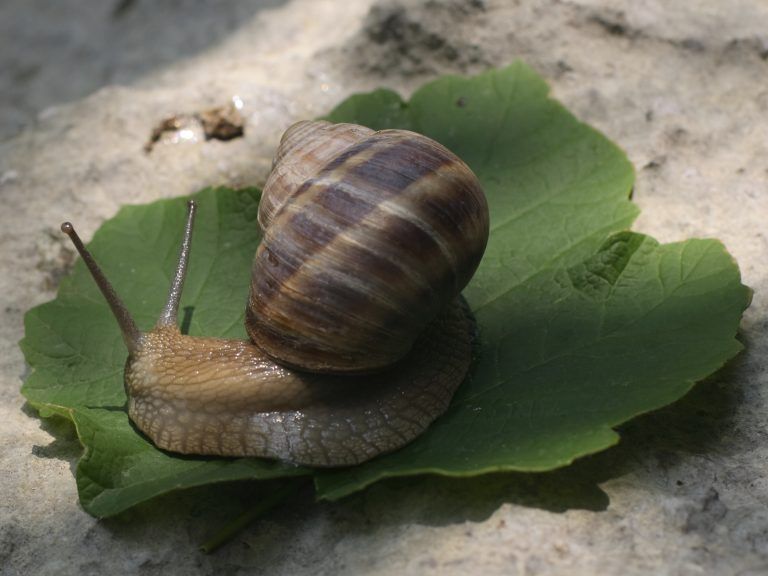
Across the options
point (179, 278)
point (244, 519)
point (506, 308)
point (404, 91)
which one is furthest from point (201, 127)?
point (244, 519)

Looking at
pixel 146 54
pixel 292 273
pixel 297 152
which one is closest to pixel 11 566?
pixel 292 273

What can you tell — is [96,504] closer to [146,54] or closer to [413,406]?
[413,406]

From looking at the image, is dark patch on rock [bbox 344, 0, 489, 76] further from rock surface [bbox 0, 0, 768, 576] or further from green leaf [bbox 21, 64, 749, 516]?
green leaf [bbox 21, 64, 749, 516]

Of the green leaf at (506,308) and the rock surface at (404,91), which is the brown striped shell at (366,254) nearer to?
the green leaf at (506,308)

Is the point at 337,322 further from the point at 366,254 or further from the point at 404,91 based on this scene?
the point at 404,91

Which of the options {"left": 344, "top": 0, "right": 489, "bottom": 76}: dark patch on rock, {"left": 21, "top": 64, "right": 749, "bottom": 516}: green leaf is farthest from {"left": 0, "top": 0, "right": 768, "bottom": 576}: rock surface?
{"left": 21, "top": 64, "right": 749, "bottom": 516}: green leaf

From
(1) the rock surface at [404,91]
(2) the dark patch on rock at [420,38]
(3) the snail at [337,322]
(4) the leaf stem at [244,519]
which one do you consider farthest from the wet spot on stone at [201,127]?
(4) the leaf stem at [244,519]
